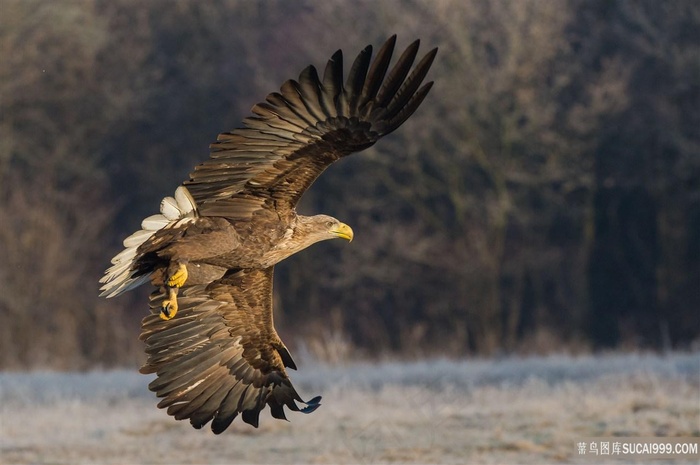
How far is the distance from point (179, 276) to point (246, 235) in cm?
42


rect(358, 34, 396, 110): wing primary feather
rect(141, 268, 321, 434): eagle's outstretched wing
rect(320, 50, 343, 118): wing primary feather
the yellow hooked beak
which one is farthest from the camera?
rect(141, 268, 321, 434): eagle's outstretched wing

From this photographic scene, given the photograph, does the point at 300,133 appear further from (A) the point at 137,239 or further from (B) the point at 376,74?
(A) the point at 137,239

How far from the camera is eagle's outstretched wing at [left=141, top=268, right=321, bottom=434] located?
26.3 feet

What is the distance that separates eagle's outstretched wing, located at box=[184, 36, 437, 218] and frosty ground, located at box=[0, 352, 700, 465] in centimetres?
308

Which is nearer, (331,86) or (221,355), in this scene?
(331,86)

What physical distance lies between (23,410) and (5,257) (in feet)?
37.4

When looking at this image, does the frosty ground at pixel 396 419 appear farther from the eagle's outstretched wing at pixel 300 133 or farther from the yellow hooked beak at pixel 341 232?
the eagle's outstretched wing at pixel 300 133

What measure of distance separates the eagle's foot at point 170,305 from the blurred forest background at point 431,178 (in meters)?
16.0

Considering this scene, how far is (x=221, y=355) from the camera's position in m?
8.21

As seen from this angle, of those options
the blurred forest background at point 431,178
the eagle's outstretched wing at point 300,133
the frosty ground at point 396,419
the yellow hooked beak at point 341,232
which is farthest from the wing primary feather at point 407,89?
the blurred forest background at point 431,178

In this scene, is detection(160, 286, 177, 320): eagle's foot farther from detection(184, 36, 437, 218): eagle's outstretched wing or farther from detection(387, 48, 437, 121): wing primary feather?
detection(387, 48, 437, 121): wing primary feather

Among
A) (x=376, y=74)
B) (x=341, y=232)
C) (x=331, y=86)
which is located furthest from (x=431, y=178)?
(x=376, y=74)

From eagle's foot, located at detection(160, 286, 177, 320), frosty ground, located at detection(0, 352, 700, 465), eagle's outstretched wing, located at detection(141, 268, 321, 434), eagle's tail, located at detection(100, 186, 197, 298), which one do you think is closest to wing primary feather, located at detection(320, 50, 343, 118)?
eagle's tail, located at detection(100, 186, 197, 298)

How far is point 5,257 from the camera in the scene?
2394 centimetres
